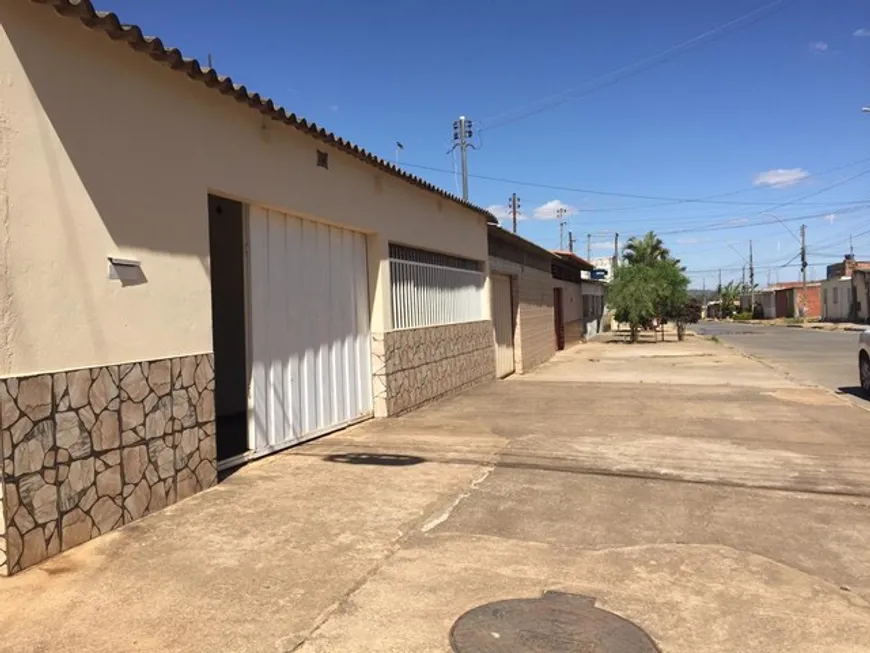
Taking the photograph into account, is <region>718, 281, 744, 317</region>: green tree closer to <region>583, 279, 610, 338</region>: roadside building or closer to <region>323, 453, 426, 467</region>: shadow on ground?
<region>583, 279, 610, 338</region>: roadside building

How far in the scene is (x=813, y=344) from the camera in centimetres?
2816

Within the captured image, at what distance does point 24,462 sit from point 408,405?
6.66m

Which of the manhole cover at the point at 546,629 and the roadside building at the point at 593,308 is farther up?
the roadside building at the point at 593,308

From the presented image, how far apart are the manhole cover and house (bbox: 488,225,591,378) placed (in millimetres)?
12110

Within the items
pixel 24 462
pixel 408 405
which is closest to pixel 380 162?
pixel 408 405

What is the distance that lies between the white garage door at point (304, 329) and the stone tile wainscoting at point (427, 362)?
249mm

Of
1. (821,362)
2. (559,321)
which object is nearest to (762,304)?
(559,321)

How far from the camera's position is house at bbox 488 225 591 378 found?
16266 millimetres

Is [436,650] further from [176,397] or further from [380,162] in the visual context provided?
[380,162]

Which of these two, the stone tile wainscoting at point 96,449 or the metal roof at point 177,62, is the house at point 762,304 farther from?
the stone tile wainscoting at point 96,449

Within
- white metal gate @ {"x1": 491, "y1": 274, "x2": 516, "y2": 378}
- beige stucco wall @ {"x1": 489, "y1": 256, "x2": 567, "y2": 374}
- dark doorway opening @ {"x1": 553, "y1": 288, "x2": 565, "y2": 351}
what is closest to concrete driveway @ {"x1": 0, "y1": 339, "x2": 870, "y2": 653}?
white metal gate @ {"x1": 491, "y1": 274, "x2": 516, "y2": 378}

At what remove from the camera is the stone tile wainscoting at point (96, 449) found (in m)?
4.03

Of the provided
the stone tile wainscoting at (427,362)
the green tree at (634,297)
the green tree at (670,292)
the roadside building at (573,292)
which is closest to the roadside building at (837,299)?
the green tree at (670,292)

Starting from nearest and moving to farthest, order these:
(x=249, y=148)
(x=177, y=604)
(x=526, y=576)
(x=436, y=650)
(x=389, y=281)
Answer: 1. (x=436, y=650)
2. (x=177, y=604)
3. (x=526, y=576)
4. (x=249, y=148)
5. (x=389, y=281)
